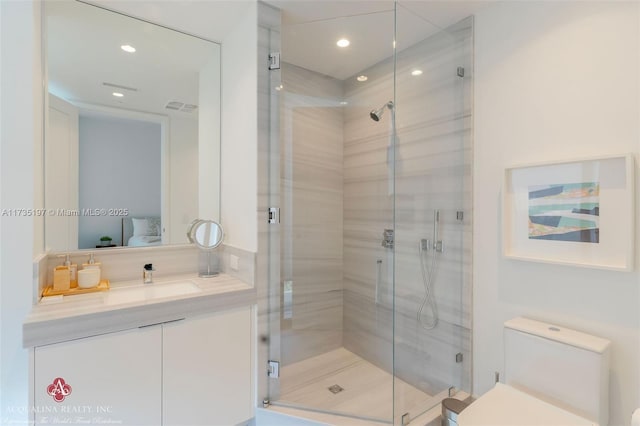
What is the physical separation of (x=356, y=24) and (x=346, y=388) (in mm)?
2413

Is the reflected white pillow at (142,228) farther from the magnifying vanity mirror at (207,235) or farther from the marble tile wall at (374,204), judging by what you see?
the marble tile wall at (374,204)

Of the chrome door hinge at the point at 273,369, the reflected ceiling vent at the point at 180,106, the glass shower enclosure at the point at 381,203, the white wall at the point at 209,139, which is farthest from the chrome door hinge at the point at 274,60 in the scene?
the chrome door hinge at the point at 273,369

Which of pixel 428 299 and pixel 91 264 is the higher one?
pixel 91 264

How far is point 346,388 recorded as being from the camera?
7.02ft

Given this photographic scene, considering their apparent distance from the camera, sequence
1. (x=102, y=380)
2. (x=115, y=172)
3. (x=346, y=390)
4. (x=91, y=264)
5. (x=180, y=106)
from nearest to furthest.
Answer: (x=102, y=380) → (x=91, y=264) → (x=115, y=172) → (x=346, y=390) → (x=180, y=106)

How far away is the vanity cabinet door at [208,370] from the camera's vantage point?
1.61m

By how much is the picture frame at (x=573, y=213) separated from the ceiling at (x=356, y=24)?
107 centimetres

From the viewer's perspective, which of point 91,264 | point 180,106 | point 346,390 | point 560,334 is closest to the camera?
point 560,334

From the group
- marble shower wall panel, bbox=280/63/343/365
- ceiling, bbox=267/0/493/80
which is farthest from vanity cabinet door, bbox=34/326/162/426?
ceiling, bbox=267/0/493/80

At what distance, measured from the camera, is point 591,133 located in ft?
5.06

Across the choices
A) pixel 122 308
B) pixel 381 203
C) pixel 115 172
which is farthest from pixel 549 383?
pixel 115 172

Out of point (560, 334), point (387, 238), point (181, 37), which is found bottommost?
point (560, 334)

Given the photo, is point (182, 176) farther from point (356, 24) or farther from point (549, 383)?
point (549, 383)

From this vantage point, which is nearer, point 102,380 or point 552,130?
point 102,380
